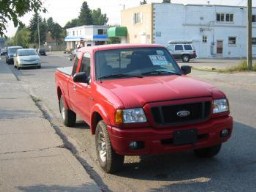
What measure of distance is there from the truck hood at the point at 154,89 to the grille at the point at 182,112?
0.38 ft

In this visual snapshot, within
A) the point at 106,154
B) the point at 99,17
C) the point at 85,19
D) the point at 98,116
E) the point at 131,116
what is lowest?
the point at 106,154

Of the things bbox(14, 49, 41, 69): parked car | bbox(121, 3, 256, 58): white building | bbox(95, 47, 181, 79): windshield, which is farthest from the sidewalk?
bbox(121, 3, 256, 58): white building

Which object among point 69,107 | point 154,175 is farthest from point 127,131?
point 69,107

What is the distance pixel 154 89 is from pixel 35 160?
85.3 inches

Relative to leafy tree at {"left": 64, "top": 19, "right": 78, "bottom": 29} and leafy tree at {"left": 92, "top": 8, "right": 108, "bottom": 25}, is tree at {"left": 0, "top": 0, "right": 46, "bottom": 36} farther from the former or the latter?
leafy tree at {"left": 92, "top": 8, "right": 108, "bottom": 25}

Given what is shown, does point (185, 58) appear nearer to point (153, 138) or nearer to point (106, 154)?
point (106, 154)

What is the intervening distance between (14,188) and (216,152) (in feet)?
9.72

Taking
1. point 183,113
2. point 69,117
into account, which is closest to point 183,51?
point 69,117

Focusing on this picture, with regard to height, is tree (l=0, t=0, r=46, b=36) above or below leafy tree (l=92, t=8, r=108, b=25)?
below

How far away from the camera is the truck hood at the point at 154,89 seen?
5707 mm

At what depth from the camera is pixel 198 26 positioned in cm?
5662

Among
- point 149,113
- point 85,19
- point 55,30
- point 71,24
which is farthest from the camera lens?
point 71,24

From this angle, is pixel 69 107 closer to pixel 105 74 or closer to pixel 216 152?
pixel 105 74

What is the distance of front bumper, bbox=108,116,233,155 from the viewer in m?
5.60
